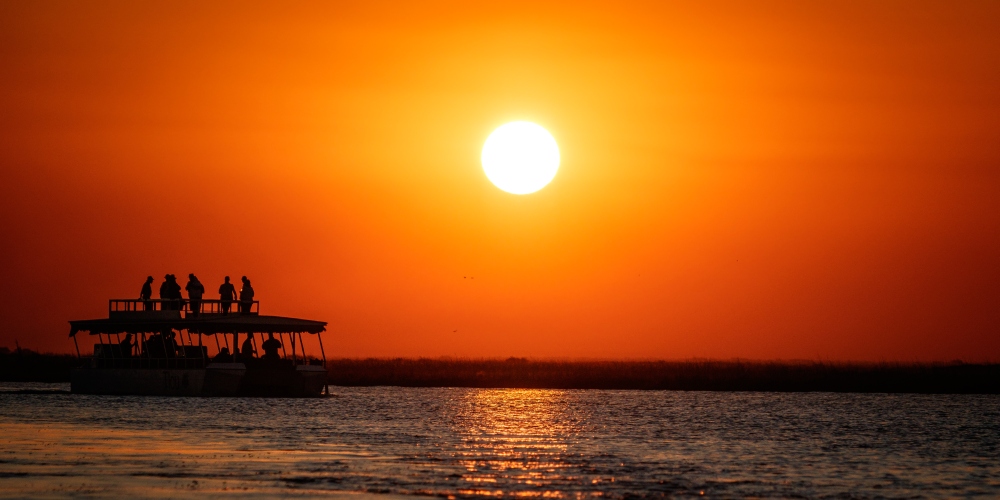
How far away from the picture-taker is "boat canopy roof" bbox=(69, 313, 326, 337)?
64062 mm

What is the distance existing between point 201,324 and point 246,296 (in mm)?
4118

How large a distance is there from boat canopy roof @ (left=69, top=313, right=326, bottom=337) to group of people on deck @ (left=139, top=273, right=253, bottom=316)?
2.27 feet

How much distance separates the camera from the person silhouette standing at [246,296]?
6700cm

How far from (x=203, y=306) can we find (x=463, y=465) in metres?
34.3

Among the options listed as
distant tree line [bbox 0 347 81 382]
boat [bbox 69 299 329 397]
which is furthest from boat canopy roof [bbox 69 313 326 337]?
distant tree line [bbox 0 347 81 382]

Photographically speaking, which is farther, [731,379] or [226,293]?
[731,379]

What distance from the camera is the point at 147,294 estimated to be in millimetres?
65812

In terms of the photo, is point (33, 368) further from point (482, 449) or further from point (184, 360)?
point (482, 449)

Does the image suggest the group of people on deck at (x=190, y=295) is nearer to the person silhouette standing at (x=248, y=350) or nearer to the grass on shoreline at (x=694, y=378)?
the person silhouette standing at (x=248, y=350)

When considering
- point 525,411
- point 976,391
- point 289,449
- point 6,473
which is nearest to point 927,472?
point 289,449

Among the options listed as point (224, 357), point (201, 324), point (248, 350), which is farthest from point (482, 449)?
point (248, 350)

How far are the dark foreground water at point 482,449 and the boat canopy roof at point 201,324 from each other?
12.2 feet

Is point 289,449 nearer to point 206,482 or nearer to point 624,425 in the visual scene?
point 206,482

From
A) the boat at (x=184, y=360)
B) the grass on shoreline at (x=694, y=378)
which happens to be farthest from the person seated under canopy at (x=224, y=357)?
the grass on shoreline at (x=694, y=378)
